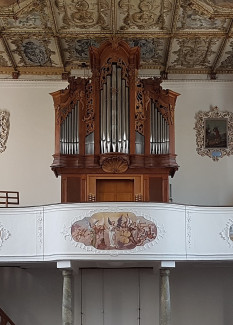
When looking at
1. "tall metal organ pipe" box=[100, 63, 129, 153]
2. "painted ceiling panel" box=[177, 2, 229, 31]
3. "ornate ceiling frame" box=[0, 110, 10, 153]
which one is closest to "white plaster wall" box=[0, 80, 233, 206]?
"ornate ceiling frame" box=[0, 110, 10, 153]

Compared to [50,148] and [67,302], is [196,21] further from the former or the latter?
[67,302]

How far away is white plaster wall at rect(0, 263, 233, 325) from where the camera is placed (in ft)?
70.1

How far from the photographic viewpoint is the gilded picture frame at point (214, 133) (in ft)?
72.9

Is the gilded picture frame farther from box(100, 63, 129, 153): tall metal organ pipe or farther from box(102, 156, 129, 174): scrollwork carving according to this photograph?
box(102, 156, 129, 174): scrollwork carving

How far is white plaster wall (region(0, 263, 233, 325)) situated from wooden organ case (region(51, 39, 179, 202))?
148 inches

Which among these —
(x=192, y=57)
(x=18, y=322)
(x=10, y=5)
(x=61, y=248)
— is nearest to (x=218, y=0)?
(x=192, y=57)

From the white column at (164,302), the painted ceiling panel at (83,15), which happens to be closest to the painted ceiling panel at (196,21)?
the painted ceiling panel at (83,15)

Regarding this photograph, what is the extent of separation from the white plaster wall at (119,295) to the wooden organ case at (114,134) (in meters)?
3.77

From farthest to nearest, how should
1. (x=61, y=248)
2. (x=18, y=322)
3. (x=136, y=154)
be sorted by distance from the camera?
(x=18, y=322), (x=136, y=154), (x=61, y=248)

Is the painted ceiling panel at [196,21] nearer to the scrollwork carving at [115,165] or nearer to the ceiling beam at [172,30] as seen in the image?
the ceiling beam at [172,30]

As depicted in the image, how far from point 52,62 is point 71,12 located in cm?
360

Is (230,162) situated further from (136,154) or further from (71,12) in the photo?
(71,12)

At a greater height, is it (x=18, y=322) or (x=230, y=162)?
(x=230, y=162)

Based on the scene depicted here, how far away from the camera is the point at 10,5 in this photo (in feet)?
59.7
